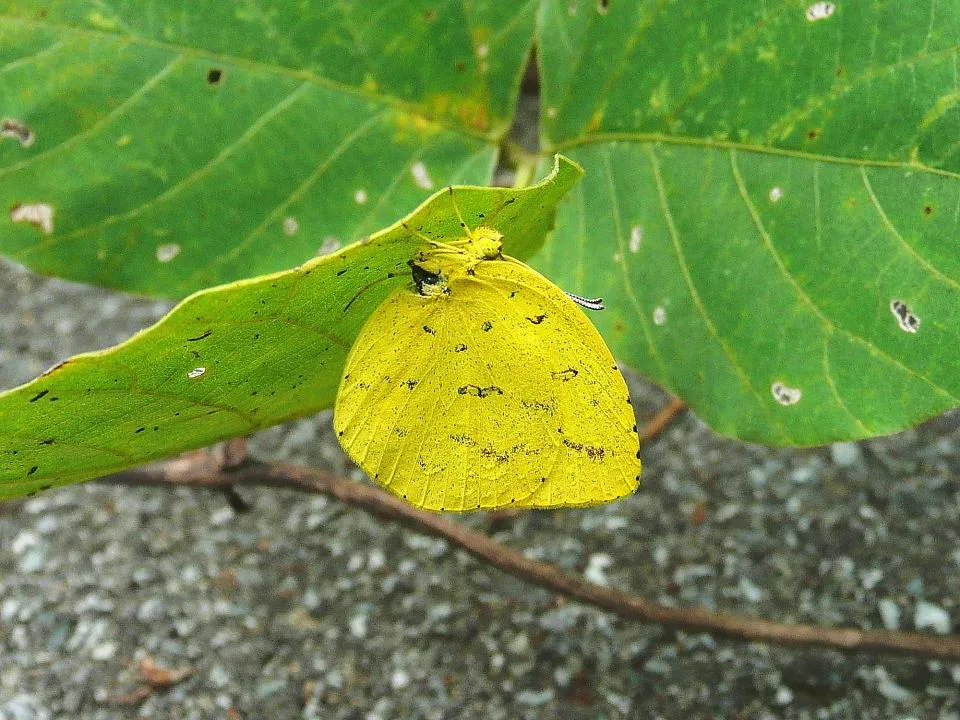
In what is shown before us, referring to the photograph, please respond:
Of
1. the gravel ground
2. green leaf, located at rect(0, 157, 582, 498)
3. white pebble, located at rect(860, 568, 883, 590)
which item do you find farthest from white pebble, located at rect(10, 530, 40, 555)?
white pebble, located at rect(860, 568, 883, 590)

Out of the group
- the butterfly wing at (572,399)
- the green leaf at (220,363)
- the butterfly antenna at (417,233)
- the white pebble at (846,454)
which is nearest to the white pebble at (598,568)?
the white pebble at (846,454)

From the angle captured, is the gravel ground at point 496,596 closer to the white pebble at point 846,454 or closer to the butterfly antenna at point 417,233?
the white pebble at point 846,454

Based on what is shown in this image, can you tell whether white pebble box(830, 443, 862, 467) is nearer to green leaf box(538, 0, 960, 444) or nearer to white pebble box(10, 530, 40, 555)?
green leaf box(538, 0, 960, 444)

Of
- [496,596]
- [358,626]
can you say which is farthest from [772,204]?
[358,626]

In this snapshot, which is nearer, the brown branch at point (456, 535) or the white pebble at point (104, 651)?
the brown branch at point (456, 535)

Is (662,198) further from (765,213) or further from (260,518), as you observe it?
(260,518)

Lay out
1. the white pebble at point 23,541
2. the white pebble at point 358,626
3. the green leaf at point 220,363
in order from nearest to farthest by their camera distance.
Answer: the green leaf at point 220,363
the white pebble at point 358,626
the white pebble at point 23,541
